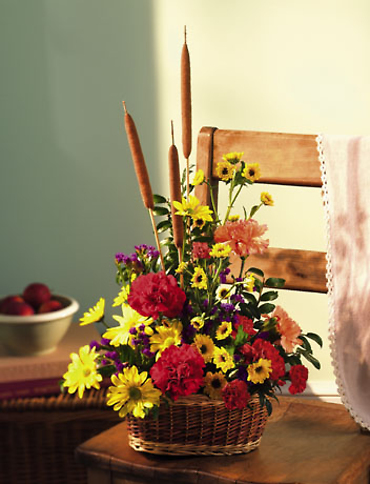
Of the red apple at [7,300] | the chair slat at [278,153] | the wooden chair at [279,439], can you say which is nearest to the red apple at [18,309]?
the red apple at [7,300]

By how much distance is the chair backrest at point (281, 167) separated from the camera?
54.6 inches

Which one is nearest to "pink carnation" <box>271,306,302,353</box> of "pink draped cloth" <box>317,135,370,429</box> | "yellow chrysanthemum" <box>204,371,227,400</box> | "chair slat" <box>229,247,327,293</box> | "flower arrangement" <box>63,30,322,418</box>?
"flower arrangement" <box>63,30,322,418</box>

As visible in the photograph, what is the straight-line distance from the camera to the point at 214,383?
99 centimetres

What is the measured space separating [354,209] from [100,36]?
0.69 meters

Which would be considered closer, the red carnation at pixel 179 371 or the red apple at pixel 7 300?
the red carnation at pixel 179 371

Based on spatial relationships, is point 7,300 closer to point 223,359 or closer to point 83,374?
point 83,374

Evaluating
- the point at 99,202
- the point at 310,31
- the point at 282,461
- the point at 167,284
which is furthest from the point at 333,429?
the point at 310,31

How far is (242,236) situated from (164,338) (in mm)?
175

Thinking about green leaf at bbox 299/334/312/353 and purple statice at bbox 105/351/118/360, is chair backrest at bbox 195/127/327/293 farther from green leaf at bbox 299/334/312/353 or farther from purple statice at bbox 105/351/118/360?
purple statice at bbox 105/351/118/360

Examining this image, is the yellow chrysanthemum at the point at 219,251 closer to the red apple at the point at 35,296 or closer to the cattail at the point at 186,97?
the cattail at the point at 186,97

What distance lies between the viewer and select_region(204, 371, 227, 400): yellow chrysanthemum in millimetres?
983

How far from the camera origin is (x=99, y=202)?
5.45 feet

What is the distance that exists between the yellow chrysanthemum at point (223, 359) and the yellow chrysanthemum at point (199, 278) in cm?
9

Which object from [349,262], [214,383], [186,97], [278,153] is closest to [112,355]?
[214,383]
